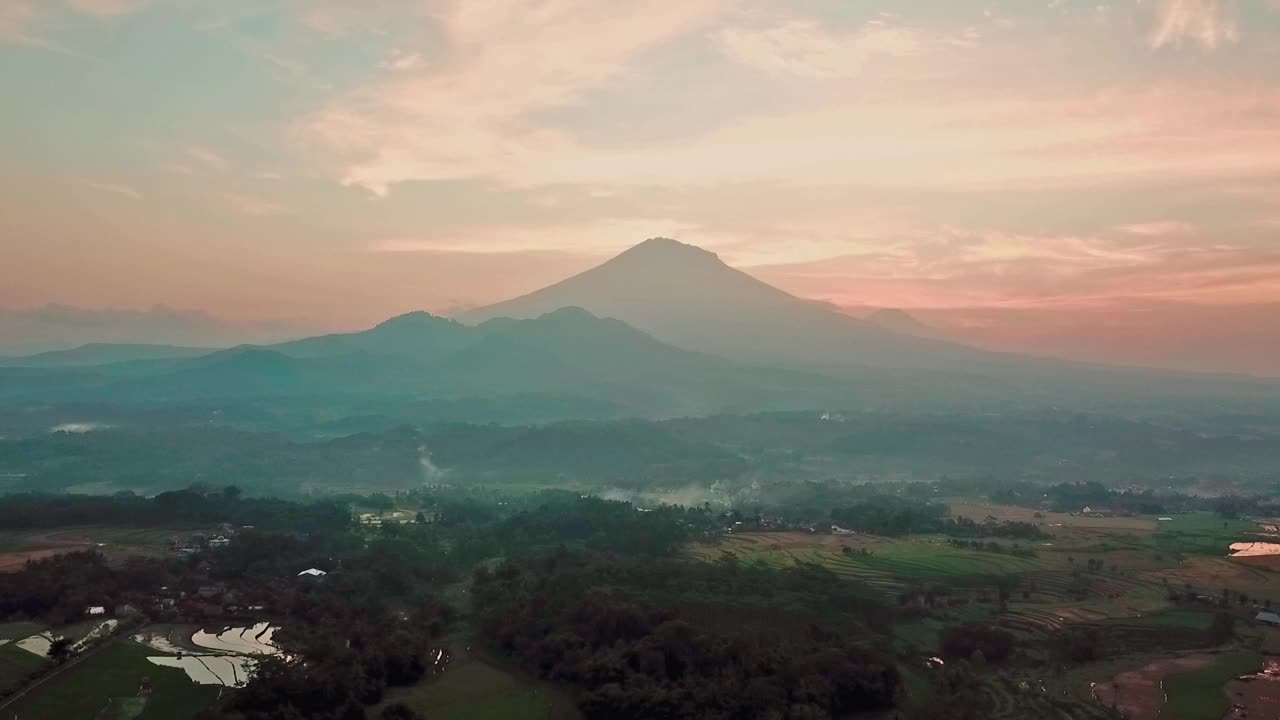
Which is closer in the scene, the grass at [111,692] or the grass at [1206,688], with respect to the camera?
the grass at [111,692]

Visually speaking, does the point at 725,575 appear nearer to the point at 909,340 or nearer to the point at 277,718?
the point at 277,718

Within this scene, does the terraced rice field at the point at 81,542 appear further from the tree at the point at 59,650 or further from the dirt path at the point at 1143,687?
the dirt path at the point at 1143,687

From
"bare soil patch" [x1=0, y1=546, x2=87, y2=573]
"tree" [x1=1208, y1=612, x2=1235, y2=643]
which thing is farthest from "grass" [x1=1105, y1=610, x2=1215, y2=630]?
"bare soil patch" [x1=0, y1=546, x2=87, y2=573]

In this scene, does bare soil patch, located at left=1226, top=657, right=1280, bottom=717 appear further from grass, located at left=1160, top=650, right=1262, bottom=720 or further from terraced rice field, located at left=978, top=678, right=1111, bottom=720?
terraced rice field, located at left=978, top=678, right=1111, bottom=720

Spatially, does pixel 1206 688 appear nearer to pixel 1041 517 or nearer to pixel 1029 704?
pixel 1029 704

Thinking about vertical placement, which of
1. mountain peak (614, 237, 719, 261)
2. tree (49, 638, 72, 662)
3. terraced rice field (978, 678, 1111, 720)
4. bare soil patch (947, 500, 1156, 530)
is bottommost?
bare soil patch (947, 500, 1156, 530)

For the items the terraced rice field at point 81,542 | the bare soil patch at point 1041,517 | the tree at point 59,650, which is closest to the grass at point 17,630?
the tree at point 59,650

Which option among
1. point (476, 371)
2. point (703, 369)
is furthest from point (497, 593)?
point (476, 371)
